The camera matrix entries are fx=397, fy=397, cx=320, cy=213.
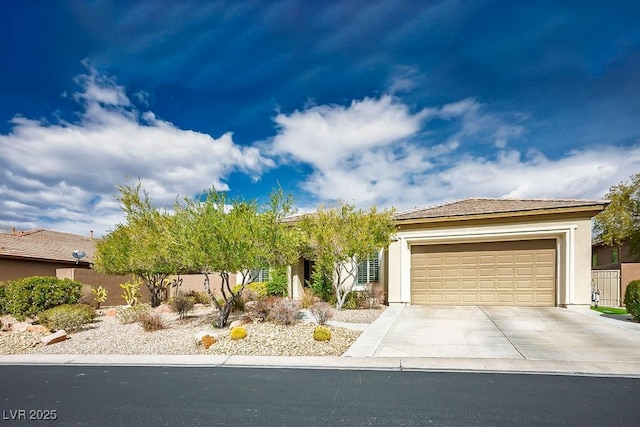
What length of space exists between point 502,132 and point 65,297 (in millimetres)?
18922

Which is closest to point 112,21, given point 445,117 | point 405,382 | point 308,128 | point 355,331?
point 308,128

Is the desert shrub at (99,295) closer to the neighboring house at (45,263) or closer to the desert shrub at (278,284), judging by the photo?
the neighboring house at (45,263)

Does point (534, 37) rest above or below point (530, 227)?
above

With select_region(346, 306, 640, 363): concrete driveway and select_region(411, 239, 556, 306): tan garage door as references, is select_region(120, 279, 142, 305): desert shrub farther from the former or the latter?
select_region(411, 239, 556, 306): tan garage door

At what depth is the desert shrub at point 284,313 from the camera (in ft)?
38.2

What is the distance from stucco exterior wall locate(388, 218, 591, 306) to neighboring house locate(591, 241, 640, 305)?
331cm

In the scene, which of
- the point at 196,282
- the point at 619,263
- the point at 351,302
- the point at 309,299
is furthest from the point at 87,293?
the point at 619,263

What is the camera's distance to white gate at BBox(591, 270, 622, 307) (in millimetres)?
18422

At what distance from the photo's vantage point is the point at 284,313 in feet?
38.4

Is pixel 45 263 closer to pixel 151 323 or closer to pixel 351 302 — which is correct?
pixel 151 323

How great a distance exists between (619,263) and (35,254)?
32.4 metres

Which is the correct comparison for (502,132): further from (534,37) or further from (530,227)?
(534,37)

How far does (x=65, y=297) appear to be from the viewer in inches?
579

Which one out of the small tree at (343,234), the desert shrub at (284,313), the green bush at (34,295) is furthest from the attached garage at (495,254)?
the green bush at (34,295)
